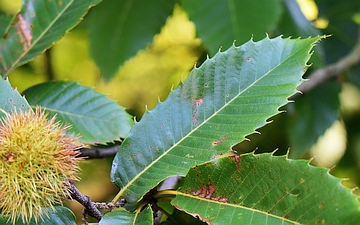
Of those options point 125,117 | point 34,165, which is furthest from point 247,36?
point 34,165

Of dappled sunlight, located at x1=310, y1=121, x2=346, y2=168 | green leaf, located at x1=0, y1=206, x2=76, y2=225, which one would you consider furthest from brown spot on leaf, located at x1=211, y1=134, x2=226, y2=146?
dappled sunlight, located at x1=310, y1=121, x2=346, y2=168

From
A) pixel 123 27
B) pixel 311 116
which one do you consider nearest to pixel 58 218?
pixel 123 27

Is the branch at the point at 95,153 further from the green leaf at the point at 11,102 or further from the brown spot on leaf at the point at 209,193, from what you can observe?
the brown spot on leaf at the point at 209,193

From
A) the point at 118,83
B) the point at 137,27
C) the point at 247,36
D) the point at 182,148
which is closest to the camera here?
the point at 182,148

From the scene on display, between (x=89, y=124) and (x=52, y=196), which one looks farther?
(x=89, y=124)

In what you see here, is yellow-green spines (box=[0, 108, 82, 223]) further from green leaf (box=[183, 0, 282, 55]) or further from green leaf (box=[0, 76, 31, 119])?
green leaf (box=[183, 0, 282, 55])

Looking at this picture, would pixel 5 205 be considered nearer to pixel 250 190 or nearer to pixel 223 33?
pixel 250 190
